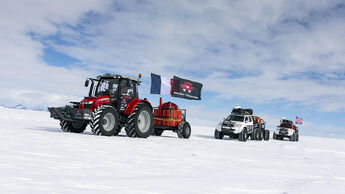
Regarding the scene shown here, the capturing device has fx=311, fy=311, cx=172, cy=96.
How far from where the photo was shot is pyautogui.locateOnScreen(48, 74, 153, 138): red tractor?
498 inches

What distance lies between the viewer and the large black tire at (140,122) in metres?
13.5

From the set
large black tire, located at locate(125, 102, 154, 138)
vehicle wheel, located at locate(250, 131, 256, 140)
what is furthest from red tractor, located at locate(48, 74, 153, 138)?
vehicle wheel, located at locate(250, 131, 256, 140)

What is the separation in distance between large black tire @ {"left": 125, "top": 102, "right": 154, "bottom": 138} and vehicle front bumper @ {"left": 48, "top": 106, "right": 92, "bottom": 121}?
5.94 ft

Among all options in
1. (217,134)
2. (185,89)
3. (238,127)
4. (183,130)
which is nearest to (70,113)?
(183,130)

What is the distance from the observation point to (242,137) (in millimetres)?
19172

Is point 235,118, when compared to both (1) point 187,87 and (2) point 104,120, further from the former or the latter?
(2) point 104,120

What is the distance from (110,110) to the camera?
42.4ft

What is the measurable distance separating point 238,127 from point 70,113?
1060 cm

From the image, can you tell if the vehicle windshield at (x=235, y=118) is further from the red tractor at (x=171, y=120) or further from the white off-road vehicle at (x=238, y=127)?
the red tractor at (x=171, y=120)

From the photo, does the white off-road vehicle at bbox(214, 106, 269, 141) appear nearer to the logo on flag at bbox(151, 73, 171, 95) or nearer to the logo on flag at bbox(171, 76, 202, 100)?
the logo on flag at bbox(171, 76, 202, 100)

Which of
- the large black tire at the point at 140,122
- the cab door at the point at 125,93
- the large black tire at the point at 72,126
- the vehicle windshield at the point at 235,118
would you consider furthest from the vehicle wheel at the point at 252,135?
the large black tire at the point at 72,126

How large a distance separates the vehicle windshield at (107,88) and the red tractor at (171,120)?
3935 millimetres

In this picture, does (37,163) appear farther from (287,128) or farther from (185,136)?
(287,128)

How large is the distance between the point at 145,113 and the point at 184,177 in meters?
9.60
